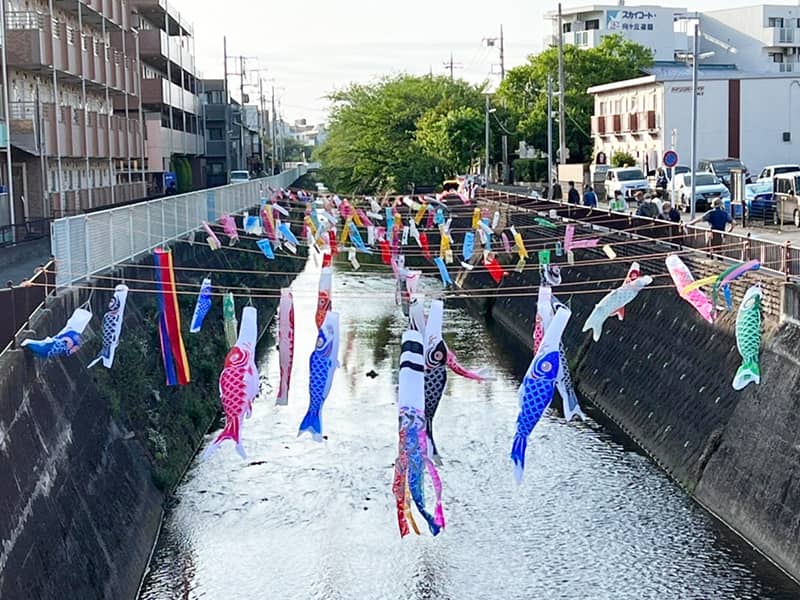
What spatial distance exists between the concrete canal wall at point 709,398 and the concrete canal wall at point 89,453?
7.19m

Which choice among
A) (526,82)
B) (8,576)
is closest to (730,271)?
(8,576)

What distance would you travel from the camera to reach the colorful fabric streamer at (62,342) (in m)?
14.9

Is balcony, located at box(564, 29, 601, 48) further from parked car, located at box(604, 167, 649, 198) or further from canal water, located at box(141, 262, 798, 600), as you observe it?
canal water, located at box(141, 262, 798, 600)

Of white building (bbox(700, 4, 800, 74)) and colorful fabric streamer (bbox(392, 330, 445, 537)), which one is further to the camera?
white building (bbox(700, 4, 800, 74))

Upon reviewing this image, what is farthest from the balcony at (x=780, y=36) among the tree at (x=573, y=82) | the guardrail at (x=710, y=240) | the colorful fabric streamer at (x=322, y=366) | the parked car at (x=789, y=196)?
the colorful fabric streamer at (x=322, y=366)

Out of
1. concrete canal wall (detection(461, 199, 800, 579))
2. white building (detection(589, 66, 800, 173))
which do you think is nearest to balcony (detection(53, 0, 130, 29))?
concrete canal wall (detection(461, 199, 800, 579))

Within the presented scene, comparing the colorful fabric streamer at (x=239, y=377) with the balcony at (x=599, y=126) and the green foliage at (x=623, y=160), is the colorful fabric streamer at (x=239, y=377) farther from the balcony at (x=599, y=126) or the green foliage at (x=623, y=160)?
the balcony at (x=599, y=126)

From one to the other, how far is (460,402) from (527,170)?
51.9 metres

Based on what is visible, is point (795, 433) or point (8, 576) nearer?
point (8, 576)

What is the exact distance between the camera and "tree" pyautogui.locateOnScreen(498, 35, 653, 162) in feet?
255

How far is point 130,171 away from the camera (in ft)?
180

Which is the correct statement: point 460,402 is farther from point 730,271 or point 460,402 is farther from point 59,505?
point 59,505

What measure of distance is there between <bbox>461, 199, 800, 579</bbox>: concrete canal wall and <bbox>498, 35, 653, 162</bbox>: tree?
48575 millimetres

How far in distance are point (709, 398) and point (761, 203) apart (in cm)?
1946
